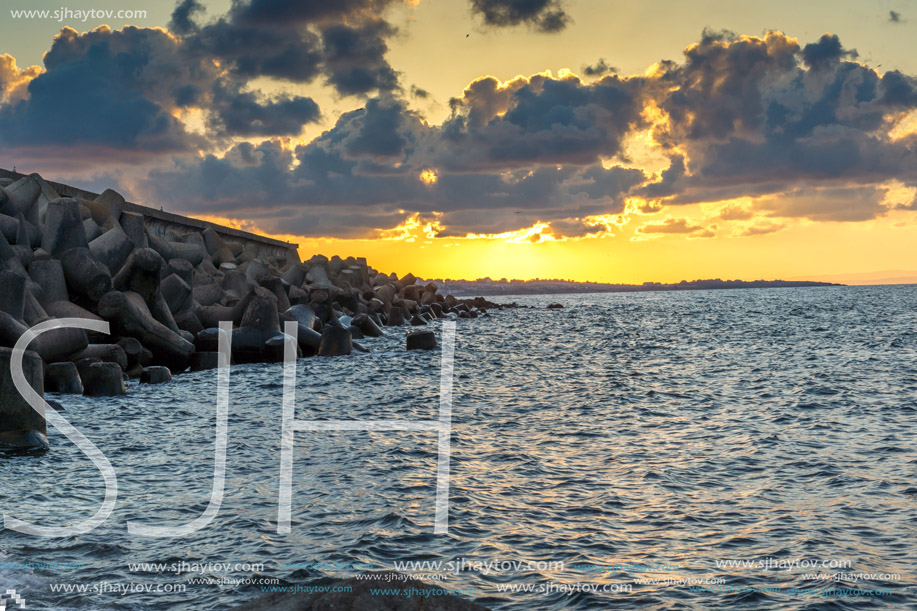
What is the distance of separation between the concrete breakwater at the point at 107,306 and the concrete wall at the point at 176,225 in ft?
0.42

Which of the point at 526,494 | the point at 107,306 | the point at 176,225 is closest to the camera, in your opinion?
the point at 526,494

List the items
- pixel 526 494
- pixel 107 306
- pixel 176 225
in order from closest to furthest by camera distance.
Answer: pixel 526 494 < pixel 107 306 < pixel 176 225

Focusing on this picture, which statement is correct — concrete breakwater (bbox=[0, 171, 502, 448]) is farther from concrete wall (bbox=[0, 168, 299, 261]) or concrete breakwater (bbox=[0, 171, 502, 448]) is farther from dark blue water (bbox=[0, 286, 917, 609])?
dark blue water (bbox=[0, 286, 917, 609])

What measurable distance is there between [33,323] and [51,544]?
900 centimetres

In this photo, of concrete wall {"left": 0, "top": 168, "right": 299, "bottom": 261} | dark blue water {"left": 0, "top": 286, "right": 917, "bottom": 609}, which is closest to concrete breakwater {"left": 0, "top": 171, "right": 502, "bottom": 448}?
concrete wall {"left": 0, "top": 168, "right": 299, "bottom": 261}

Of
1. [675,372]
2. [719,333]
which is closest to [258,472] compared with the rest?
[675,372]

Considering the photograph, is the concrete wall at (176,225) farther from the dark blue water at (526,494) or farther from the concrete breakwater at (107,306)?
the dark blue water at (526,494)

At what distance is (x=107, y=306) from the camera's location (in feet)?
53.7

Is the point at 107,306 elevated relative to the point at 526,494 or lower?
elevated

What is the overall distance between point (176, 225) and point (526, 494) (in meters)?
26.5

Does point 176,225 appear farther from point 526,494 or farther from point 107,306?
point 526,494

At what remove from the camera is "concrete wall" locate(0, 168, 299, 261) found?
2267 cm

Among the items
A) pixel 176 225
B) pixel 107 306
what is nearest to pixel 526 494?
Answer: pixel 107 306

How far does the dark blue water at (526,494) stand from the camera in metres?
6.07
